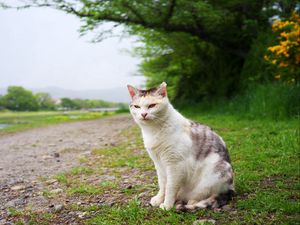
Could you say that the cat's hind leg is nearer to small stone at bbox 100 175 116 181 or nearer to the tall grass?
small stone at bbox 100 175 116 181

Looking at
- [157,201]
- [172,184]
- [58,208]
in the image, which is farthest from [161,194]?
[58,208]

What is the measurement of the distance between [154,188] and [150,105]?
52.0 inches

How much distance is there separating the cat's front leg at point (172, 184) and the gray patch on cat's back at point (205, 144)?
0.27 metres

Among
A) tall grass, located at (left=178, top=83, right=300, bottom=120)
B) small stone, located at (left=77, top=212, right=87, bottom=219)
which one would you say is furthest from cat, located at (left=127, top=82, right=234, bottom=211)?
tall grass, located at (left=178, top=83, right=300, bottom=120)

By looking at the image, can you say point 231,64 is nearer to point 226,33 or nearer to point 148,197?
point 226,33

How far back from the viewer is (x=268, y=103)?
30.8ft

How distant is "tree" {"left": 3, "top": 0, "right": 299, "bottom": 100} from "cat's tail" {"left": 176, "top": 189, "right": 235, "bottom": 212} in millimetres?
8298

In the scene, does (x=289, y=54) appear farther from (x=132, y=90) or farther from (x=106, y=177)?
(x=132, y=90)

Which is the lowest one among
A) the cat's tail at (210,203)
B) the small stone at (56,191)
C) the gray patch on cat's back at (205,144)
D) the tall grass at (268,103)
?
the small stone at (56,191)

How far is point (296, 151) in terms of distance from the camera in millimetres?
5527

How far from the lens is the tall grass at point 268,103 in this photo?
887 cm

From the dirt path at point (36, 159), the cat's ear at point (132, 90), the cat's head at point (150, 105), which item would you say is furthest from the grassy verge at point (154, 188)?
the cat's ear at point (132, 90)

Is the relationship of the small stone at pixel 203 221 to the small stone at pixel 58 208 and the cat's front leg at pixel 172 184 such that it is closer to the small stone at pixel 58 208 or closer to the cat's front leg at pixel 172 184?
the cat's front leg at pixel 172 184

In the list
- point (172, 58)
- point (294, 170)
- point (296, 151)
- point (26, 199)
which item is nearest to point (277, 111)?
point (296, 151)
